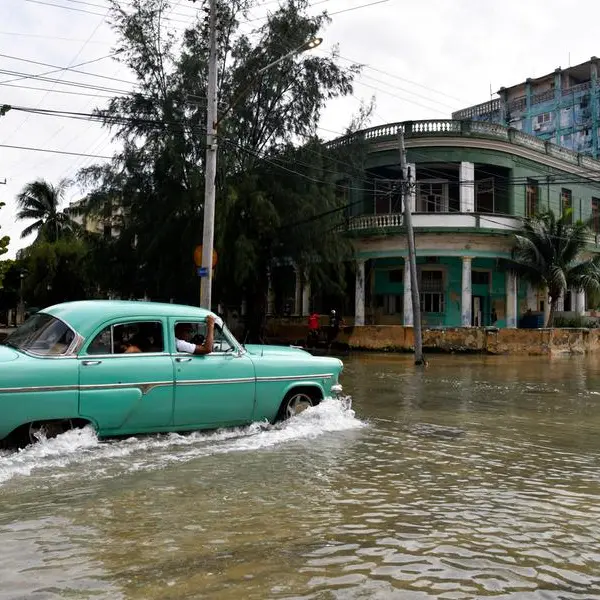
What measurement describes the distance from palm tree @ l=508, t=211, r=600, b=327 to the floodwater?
19.7m

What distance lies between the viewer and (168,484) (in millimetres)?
5699

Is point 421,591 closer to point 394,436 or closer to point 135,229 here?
point 394,436

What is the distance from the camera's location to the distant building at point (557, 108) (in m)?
45.0

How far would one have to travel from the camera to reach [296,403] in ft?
26.7

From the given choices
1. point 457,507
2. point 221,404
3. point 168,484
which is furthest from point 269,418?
point 457,507

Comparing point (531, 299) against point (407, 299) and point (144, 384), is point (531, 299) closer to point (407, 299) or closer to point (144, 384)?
point (407, 299)

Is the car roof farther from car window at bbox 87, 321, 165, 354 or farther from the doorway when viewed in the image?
the doorway

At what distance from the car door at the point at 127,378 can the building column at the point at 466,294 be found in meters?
22.5

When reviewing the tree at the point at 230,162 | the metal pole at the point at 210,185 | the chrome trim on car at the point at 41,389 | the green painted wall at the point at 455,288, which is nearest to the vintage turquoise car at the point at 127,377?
the chrome trim on car at the point at 41,389

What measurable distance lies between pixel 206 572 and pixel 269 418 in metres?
4.08

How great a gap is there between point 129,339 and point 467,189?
79.6 feet

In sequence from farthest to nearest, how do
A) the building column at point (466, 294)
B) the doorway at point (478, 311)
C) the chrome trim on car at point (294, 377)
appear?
the doorway at point (478, 311)
the building column at point (466, 294)
the chrome trim on car at point (294, 377)

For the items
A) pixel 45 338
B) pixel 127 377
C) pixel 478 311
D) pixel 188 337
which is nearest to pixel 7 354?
pixel 45 338

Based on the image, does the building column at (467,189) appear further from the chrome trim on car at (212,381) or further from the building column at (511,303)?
the chrome trim on car at (212,381)
